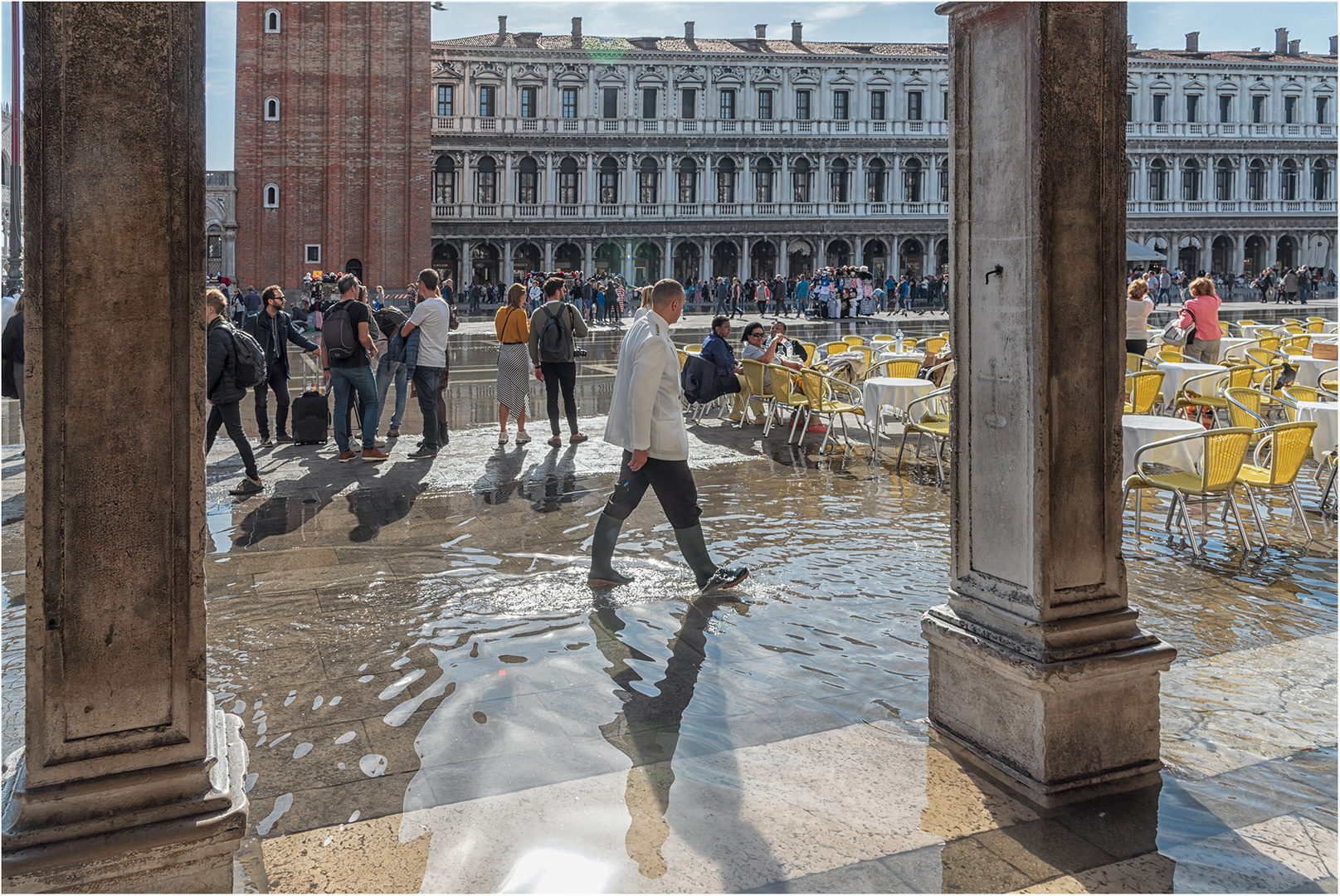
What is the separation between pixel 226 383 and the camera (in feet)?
23.2

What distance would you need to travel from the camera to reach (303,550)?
18.4 feet

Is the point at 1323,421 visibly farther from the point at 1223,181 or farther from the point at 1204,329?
the point at 1223,181

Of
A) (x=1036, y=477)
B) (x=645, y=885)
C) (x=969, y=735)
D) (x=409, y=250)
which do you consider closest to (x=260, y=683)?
(x=645, y=885)

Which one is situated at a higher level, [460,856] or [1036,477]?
[1036,477]

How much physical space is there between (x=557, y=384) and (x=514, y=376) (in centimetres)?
47

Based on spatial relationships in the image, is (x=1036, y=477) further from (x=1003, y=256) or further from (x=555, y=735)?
(x=555, y=735)

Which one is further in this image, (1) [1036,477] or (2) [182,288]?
(1) [1036,477]

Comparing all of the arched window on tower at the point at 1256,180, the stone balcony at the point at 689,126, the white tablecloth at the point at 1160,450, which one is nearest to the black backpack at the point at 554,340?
the white tablecloth at the point at 1160,450

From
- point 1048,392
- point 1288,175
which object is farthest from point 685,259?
point 1048,392

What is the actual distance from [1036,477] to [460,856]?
70.5 inches

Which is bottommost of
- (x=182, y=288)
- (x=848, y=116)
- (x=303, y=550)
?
(x=303, y=550)

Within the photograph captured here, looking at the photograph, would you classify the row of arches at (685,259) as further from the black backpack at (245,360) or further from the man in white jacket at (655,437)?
the man in white jacket at (655,437)

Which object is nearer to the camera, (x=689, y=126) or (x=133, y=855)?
(x=133, y=855)

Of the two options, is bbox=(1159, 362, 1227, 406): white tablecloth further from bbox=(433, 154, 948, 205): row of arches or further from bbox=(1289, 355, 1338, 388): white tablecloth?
bbox=(433, 154, 948, 205): row of arches
